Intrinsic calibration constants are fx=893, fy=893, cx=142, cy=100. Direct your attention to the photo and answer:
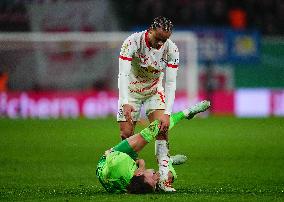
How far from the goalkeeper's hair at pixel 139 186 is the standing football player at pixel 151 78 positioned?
357mm

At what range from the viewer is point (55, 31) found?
29.0 meters

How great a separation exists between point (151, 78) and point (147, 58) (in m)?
0.55

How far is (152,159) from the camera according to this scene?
15484 millimetres

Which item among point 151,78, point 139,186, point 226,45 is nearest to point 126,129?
point 151,78

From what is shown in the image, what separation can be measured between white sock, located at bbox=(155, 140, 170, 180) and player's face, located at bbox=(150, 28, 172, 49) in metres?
1.20

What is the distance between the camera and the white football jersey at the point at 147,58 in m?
10.9

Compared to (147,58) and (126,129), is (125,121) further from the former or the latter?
(147,58)

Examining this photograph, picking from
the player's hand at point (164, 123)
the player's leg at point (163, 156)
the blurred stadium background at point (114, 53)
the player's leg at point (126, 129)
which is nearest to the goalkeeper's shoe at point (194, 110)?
the player's hand at point (164, 123)

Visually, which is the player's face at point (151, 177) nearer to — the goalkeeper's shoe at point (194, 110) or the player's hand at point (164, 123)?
the player's hand at point (164, 123)

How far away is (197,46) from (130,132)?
60.0ft

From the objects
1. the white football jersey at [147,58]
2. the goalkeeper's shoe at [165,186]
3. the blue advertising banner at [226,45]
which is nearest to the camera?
the goalkeeper's shoe at [165,186]

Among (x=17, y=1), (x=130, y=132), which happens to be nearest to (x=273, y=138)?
(x=130, y=132)

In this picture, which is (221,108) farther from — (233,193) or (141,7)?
(233,193)

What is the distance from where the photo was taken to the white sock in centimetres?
1059
